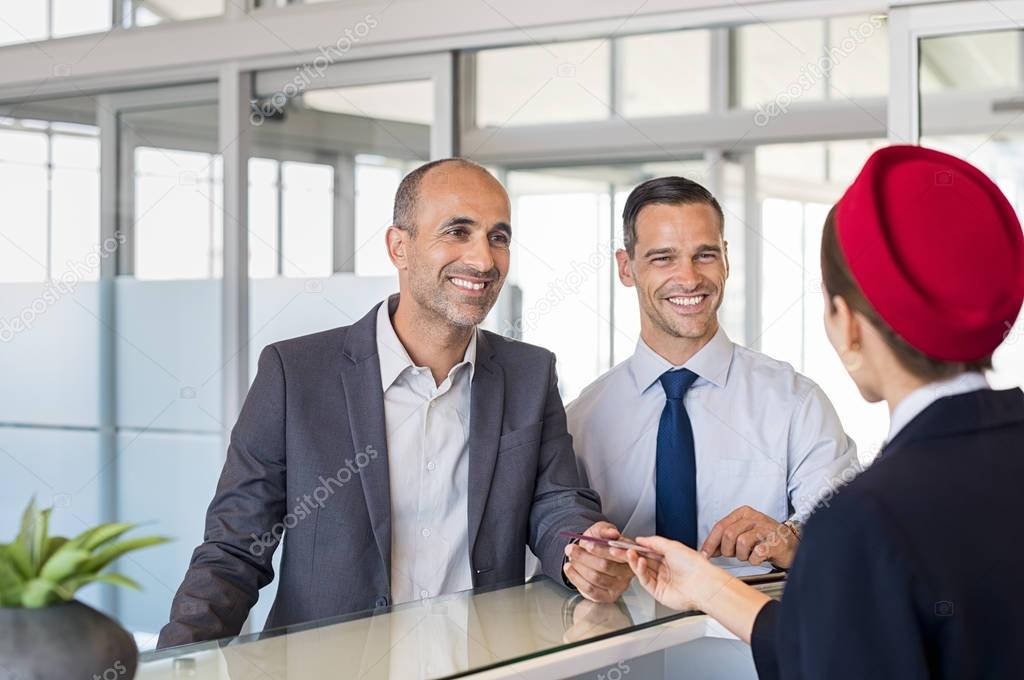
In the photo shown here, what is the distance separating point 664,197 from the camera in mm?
2906

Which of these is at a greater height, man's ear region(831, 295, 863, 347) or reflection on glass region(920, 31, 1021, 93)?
reflection on glass region(920, 31, 1021, 93)

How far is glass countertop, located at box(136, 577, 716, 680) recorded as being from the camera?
1547 mm

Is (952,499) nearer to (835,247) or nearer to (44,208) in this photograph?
(835,247)

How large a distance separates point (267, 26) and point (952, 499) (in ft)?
12.5

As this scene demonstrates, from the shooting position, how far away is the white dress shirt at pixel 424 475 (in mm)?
2533

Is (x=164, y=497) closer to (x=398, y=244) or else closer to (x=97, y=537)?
(x=398, y=244)

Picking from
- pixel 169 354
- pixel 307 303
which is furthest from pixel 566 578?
A: pixel 169 354

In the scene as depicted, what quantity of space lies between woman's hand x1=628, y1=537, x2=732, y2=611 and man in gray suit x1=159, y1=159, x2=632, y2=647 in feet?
1.42

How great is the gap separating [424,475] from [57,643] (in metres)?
1.32

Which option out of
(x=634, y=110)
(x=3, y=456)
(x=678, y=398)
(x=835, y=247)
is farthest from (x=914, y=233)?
(x=634, y=110)

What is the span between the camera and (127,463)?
4.92m

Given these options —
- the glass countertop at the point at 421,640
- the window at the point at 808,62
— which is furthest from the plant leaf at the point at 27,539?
the window at the point at 808,62

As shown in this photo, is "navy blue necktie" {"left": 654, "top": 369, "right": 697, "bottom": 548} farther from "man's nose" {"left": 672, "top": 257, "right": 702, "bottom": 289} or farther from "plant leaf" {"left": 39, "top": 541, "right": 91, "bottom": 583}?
"plant leaf" {"left": 39, "top": 541, "right": 91, "bottom": 583}

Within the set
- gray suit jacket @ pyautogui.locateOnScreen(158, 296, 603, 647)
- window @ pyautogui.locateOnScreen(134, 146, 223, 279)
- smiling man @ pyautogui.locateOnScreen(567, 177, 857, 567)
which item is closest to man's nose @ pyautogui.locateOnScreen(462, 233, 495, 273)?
gray suit jacket @ pyautogui.locateOnScreen(158, 296, 603, 647)
